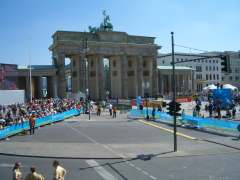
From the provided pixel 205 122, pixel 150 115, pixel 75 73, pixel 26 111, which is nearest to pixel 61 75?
pixel 75 73

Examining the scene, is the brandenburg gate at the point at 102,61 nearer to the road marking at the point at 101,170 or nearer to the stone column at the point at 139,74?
the stone column at the point at 139,74

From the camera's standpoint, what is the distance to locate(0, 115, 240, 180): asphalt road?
702 inches

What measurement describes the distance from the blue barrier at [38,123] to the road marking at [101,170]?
11026mm

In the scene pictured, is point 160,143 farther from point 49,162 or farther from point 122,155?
point 49,162

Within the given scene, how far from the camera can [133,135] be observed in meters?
31.8

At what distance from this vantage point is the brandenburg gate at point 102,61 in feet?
290

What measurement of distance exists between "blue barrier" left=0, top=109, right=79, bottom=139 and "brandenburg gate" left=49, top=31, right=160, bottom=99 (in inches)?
1425

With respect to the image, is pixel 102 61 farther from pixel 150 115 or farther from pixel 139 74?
pixel 150 115

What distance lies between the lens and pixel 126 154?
2281cm

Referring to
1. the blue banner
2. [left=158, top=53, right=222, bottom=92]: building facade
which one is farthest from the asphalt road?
[left=158, top=53, right=222, bottom=92]: building facade

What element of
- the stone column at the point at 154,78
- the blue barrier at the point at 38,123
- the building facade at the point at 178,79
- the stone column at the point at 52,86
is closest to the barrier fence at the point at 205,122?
the blue barrier at the point at 38,123

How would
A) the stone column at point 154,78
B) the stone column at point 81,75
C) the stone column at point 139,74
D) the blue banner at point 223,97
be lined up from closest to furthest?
1. the blue banner at point 223,97
2. the stone column at point 81,75
3. the stone column at point 139,74
4. the stone column at point 154,78

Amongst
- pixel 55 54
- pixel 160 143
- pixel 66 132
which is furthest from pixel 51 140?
pixel 55 54

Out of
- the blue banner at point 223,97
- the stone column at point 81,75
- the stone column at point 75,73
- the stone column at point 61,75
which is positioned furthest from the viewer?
→ the stone column at point 75,73
